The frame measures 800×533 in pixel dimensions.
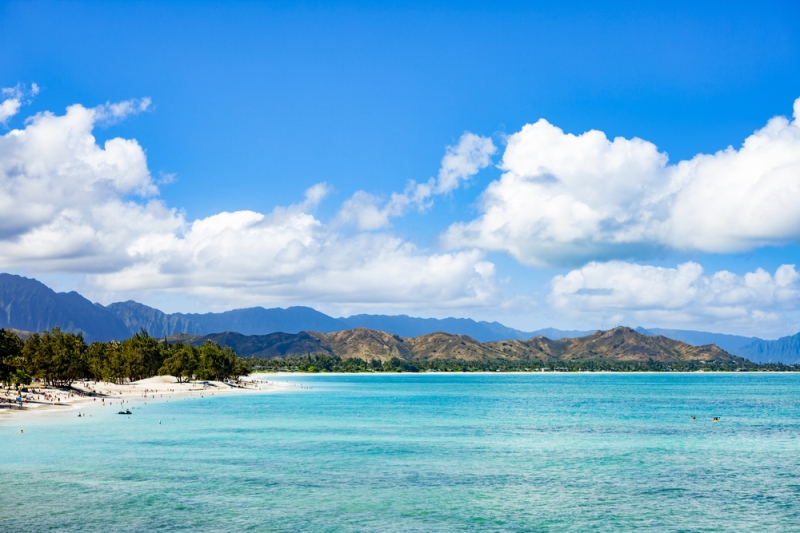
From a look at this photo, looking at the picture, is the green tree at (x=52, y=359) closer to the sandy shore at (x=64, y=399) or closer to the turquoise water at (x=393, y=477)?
Answer: the sandy shore at (x=64, y=399)

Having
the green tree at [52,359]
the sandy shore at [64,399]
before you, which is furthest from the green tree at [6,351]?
the green tree at [52,359]

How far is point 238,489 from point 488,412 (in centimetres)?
9503

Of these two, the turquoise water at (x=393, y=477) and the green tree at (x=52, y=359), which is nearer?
the turquoise water at (x=393, y=477)

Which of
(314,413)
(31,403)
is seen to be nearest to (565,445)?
(314,413)

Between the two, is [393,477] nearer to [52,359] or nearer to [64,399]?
[64,399]

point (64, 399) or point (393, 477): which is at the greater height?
point (393, 477)

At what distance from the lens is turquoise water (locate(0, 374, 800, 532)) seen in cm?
4269

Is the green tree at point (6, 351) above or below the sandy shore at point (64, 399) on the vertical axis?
above

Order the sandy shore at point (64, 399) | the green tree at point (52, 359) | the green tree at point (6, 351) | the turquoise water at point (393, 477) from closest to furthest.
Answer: the turquoise water at point (393, 477), the green tree at point (6, 351), the sandy shore at point (64, 399), the green tree at point (52, 359)

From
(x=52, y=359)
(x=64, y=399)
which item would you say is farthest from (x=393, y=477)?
(x=52, y=359)

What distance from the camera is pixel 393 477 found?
5716cm

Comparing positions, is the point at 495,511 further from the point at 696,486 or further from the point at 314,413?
the point at 314,413

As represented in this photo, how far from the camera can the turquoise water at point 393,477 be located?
42.7 metres

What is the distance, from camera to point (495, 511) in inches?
1793
